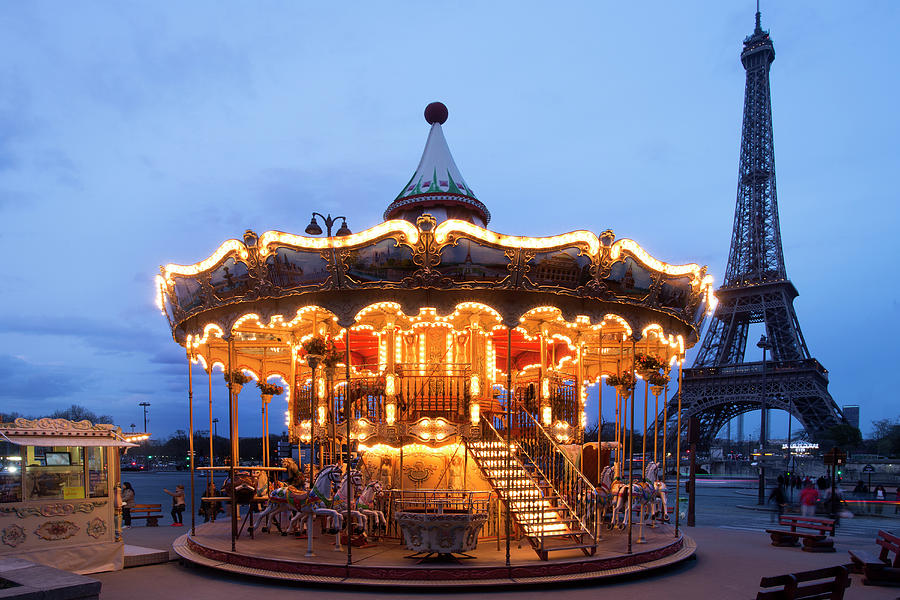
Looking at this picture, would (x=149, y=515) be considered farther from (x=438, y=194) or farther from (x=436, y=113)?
(x=436, y=113)

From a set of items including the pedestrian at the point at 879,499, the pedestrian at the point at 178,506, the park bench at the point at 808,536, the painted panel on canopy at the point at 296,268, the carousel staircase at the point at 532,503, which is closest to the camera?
the carousel staircase at the point at 532,503

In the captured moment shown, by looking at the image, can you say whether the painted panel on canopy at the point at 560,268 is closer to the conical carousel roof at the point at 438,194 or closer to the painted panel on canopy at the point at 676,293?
the painted panel on canopy at the point at 676,293

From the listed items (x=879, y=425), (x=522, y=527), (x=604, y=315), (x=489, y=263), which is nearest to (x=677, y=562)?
(x=522, y=527)

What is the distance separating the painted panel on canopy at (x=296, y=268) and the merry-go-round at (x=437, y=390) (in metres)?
0.03

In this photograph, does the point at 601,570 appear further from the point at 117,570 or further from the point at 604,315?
the point at 117,570

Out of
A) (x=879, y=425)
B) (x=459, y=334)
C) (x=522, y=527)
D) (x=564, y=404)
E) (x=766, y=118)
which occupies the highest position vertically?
(x=766, y=118)

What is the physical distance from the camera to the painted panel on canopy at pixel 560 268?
33.5ft

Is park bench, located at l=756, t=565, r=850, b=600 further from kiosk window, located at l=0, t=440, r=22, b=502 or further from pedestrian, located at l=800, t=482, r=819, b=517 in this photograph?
pedestrian, located at l=800, t=482, r=819, b=517

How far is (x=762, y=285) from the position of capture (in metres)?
59.3

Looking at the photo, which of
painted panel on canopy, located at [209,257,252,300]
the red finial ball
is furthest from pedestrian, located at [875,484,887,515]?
painted panel on canopy, located at [209,257,252,300]

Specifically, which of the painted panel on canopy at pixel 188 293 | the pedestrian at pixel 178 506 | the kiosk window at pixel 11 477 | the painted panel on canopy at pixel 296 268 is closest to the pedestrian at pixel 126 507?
the pedestrian at pixel 178 506

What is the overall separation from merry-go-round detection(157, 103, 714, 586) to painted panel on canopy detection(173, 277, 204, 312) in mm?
34

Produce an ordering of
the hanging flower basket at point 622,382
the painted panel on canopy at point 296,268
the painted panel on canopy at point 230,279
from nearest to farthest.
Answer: the painted panel on canopy at point 296,268 → the painted panel on canopy at point 230,279 → the hanging flower basket at point 622,382

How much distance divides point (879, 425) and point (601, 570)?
92.3 meters
